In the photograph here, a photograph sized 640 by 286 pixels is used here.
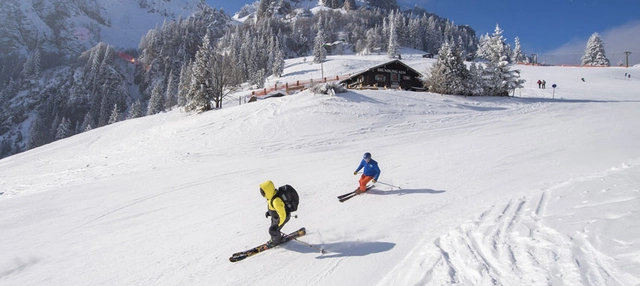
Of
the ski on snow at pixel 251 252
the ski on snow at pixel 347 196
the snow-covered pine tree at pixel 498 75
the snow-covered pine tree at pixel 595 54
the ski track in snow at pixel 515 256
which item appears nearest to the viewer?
the ski track in snow at pixel 515 256

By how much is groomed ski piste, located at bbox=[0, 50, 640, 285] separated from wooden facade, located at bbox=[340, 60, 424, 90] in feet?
68.9

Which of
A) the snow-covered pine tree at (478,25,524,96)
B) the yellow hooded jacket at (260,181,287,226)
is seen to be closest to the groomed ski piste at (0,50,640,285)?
the yellow hooded jacket at (260,181,287,226)

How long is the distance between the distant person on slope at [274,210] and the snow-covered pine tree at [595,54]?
98.8 meters

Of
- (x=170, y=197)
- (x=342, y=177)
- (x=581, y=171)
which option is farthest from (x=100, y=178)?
(x=581, y=171)

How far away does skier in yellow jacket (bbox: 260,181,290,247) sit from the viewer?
19.5 ft

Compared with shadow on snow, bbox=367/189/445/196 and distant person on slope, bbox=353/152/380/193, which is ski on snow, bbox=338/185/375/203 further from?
shadow on snow, bbox=367/189/445/196

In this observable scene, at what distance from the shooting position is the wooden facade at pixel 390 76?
4141 cm

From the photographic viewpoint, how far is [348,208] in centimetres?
838

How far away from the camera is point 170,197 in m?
10.7

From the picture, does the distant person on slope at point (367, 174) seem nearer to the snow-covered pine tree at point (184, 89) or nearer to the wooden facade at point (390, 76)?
the snow-covered pine tree at point (184, 89)

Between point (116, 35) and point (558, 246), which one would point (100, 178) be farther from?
point (116, 35)

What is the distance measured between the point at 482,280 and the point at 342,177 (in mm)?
7261

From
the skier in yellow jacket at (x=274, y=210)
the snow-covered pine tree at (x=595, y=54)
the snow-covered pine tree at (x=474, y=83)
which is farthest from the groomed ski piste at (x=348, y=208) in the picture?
the snow-covered pine tree at (x=595, y=54)

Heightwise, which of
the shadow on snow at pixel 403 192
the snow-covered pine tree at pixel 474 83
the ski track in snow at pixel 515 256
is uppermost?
the snow-covered pine tree at pixel 474 83
